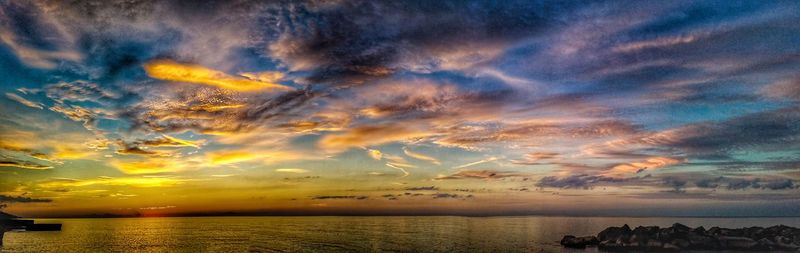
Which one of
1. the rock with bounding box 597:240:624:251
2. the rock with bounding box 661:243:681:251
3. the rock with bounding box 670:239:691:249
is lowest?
the rock with bounding box 597:240:624:251

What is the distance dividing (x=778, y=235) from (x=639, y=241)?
81.5ft

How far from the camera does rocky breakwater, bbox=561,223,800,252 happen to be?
2960 inches

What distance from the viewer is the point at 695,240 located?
78.1m

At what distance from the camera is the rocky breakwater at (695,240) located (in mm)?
75188

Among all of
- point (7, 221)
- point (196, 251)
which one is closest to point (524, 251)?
point (196, 251)

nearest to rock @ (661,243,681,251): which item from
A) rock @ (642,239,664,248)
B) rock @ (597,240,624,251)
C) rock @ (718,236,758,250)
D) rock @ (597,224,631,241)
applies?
rock @ (642,239,664,248)

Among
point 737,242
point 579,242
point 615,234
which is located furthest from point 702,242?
point 579,242

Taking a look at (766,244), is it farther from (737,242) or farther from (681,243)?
(681,243)

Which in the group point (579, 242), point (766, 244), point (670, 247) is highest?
point (766, 244)

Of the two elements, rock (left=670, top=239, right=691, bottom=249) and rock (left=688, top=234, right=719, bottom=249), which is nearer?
rock (left=670, top=239, right=691, bottom=249)

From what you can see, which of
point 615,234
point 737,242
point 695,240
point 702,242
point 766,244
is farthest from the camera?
point 615,234

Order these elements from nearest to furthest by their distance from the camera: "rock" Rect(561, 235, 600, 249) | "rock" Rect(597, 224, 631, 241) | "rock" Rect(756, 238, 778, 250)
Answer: "rock" Rect(756, 238, 778, 250), "rock" Rect(561, 235, 600, 249), "rock" Rect(597, 224, 631, 241)

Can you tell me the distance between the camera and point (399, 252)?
77562 millimetres

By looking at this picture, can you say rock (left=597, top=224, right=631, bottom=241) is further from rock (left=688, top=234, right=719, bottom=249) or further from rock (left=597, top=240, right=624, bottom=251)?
rock (left=688, top=234, right=719, bottom=249)
